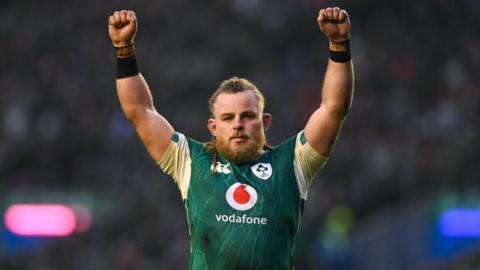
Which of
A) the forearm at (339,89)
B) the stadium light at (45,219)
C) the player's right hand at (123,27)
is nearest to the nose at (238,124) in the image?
the forearm at (339,89)

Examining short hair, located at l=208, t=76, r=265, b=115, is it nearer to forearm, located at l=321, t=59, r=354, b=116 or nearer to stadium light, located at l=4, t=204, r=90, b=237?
forearm, located at l=321, t=59, r=354, b=116

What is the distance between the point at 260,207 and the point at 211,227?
315 mm

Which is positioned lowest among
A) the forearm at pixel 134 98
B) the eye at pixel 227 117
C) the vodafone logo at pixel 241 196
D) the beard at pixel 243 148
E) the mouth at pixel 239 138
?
the vodafone logo at pixel 241 196

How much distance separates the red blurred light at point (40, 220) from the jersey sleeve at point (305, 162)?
1659 cm

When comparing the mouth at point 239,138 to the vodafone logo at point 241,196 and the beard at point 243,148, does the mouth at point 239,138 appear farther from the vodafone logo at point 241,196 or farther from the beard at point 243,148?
the vodafone logo at point 241,196

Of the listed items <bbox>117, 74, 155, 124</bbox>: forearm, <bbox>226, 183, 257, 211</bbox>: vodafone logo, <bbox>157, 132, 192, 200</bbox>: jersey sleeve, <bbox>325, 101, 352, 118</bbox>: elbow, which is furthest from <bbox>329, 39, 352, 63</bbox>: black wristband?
<bbox>117, 74, 155, 124</bbox>: forearm

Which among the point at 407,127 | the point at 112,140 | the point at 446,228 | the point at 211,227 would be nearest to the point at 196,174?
the point at 211,227

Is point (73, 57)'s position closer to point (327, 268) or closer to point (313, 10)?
point (313, 10)

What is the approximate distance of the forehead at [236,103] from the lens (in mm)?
7965

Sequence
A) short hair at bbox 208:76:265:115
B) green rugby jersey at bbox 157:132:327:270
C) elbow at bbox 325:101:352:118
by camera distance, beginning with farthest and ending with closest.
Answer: short hair at bbox 208:76:265:115, elbow at bbox 325:101:352:118, green rugby jersey at bbox 157:132:327:270

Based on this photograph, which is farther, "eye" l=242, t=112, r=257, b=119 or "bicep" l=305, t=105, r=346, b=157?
"eye" l=242, t=112, r=257, b=119

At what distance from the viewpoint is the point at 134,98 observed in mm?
8172

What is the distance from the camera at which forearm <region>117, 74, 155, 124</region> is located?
815 cm

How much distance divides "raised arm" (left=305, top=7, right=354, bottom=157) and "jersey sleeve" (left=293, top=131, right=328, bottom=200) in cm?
4
